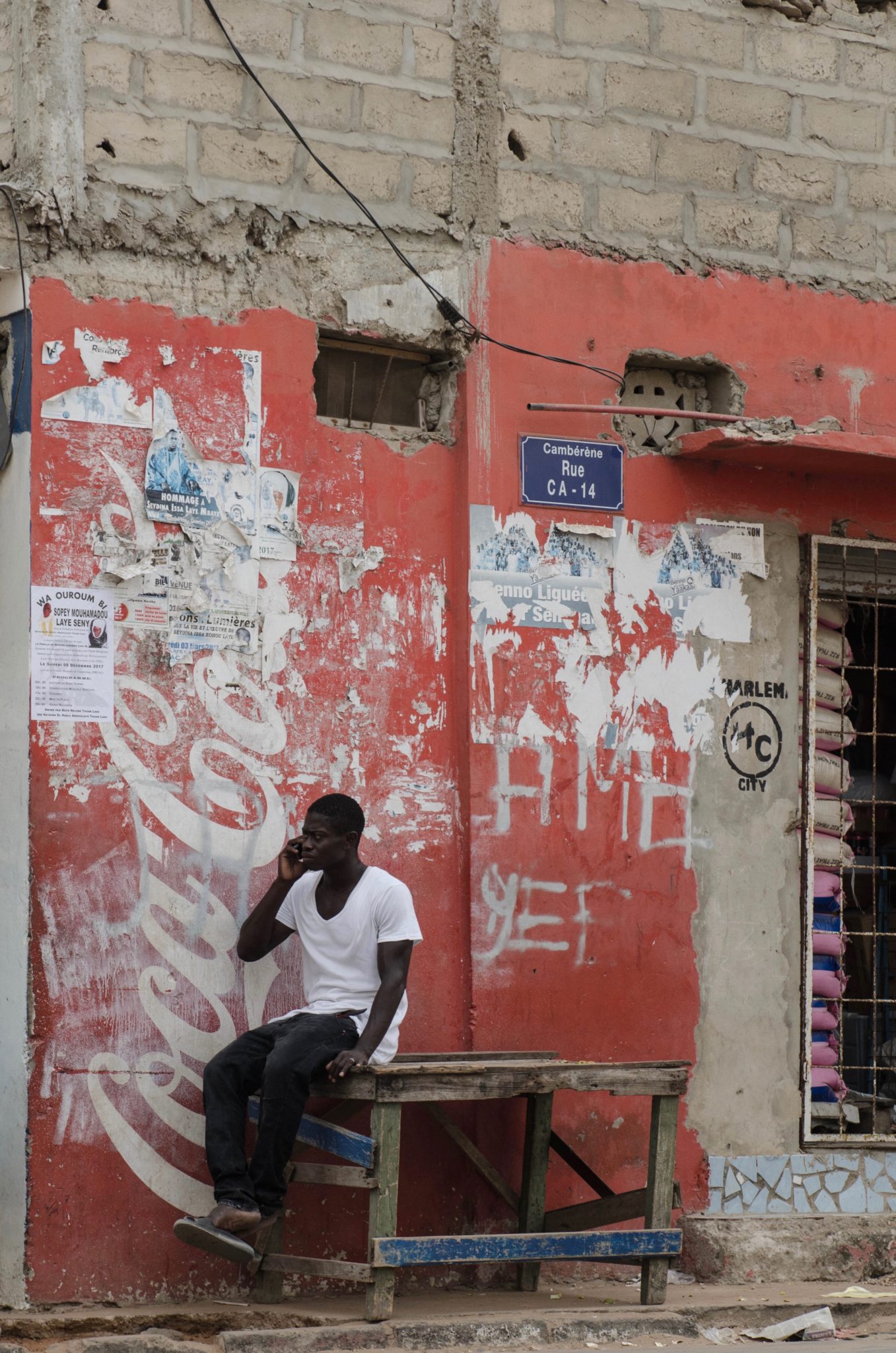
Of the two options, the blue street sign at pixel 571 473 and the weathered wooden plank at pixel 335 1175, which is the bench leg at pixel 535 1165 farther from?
the blue street sign at pixel 571 473

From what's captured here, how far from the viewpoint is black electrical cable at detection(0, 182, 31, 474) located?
5.70 metres

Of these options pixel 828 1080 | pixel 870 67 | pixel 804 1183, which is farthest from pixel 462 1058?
pixel 870 67

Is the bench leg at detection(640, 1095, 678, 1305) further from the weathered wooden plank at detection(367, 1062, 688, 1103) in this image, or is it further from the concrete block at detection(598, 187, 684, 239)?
the concrete block at detection(598, 187, 684, 239)

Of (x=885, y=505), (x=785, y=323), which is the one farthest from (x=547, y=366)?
(x=885, y=505)

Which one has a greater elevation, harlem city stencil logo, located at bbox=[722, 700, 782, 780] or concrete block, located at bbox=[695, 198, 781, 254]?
concrete block, located at bbox=[695, 198, 781, 254]

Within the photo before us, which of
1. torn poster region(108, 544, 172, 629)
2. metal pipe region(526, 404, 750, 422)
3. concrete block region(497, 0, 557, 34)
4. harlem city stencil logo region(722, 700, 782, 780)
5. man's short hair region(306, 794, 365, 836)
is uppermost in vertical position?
concrete block region(497, 0, 557, 34)

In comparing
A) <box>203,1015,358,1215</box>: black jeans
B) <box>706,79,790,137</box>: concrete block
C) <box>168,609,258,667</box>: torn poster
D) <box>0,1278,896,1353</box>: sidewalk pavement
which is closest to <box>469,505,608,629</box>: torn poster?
<box>168,609,258,667</box>: torn poster

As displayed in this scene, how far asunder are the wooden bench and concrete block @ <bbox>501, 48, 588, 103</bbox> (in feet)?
11.8

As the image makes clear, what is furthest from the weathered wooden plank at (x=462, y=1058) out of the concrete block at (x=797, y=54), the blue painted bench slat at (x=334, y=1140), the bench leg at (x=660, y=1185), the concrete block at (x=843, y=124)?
the concrete block at (x=797, y=54)

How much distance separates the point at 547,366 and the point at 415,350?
0.50 metres

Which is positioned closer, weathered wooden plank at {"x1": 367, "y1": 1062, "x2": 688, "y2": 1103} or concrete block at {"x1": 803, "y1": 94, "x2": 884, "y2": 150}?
weathered wooden plank at {"x1": 367, "y1": 1062, "x2": 688, "y2": 1103}

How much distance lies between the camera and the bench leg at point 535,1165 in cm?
596

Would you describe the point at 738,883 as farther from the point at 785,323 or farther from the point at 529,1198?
the point at 785,323

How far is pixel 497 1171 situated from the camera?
6047 mm
